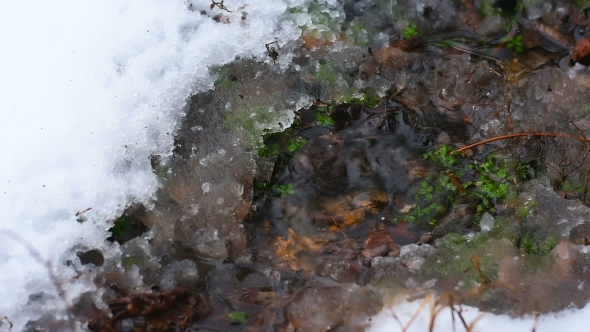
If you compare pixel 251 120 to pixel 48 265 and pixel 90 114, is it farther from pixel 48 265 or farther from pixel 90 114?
pixel 48 265

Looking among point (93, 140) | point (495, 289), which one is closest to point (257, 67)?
point (93, 140)

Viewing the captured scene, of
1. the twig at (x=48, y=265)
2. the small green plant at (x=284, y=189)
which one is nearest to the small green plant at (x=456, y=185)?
the small green plant at (x=284, y=189)

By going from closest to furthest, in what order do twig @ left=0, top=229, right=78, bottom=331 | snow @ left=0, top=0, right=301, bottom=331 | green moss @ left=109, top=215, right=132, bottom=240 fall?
twig @ left=0, top=229, right=78, bottom=331, snow @ left=0, top=0, right=301, bottom=331, green moss @ left=109, top=215, right=132, bottom=240

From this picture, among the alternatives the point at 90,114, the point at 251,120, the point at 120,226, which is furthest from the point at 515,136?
the point at 90,114

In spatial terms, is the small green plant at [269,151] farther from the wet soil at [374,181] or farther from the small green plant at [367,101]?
the small green plant at [367,101]

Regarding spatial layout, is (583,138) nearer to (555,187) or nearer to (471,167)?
(555,187)

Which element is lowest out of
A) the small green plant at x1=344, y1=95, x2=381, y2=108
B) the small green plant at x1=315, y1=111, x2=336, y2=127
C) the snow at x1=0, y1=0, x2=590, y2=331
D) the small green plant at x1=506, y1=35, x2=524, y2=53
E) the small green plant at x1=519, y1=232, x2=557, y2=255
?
the small green plant at x1=519, y1=232, x2=557, y2=255

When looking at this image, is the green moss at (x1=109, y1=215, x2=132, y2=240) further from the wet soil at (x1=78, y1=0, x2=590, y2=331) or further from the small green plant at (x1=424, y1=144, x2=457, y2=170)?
the small green plant at (x1=424, y1=144, x2=457, y2=170)

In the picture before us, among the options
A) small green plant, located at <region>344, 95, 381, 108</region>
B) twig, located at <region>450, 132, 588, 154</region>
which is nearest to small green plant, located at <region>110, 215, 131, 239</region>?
small green plant, located at <region>344, 95, 381, 108</region>
